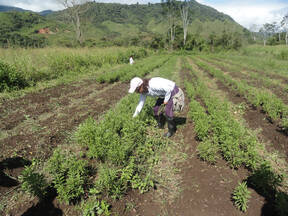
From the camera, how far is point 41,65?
394 inches

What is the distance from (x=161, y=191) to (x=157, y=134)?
1.83m

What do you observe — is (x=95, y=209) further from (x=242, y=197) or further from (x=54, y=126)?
(x=54, y=126)

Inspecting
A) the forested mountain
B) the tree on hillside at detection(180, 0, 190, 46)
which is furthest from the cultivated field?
the tree on hillside at detection(180, 0, 190, 46)

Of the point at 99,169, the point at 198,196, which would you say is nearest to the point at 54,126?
the point at 99,169

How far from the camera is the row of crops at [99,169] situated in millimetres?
2359

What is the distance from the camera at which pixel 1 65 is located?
7.50 metres

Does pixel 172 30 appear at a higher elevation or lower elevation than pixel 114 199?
higher

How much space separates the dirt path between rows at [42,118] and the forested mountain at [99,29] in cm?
525

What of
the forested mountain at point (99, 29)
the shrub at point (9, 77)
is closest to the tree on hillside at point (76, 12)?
the forested mountain at point (99, 29)

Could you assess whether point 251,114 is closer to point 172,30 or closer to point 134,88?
point 134,88

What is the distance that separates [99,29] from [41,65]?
405ft

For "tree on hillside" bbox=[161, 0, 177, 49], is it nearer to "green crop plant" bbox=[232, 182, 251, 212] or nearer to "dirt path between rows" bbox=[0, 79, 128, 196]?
"dirt path between rows" bbox=[0, 79, 128, 196]

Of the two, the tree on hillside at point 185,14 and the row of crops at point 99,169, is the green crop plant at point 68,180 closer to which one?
the row of crops at point 99,169

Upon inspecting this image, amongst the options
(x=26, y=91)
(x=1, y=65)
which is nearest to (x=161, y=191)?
(x=26, y=91)
